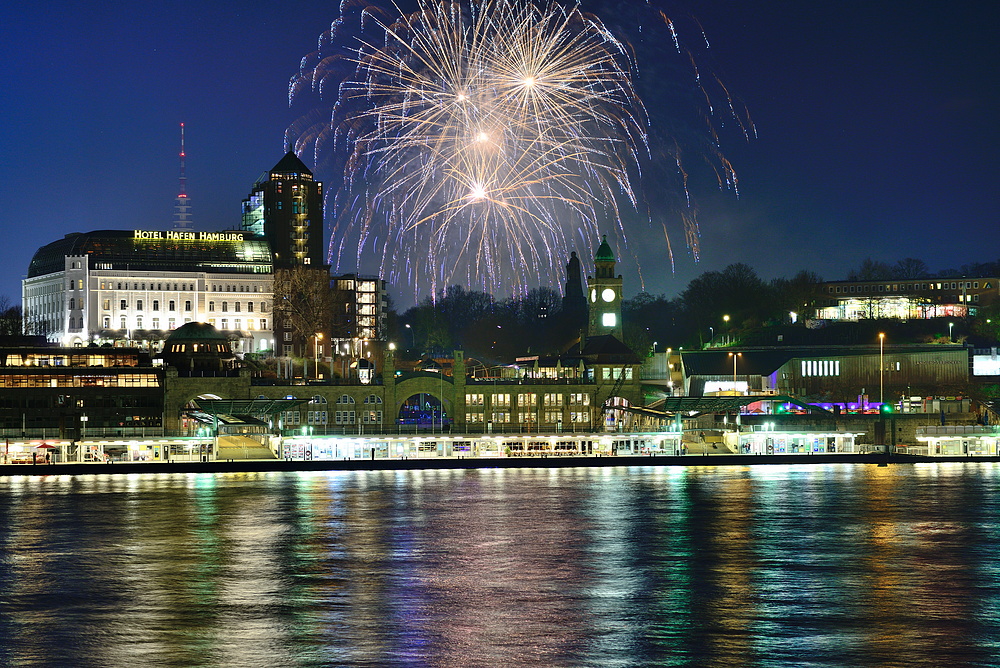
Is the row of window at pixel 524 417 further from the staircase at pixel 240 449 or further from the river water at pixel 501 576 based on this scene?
the river water at pixel 501 576

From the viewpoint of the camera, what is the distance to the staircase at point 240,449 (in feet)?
441

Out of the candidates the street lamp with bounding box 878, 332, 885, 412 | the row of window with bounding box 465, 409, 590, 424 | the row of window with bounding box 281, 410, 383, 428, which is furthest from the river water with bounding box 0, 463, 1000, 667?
the street lamp with bounding box 878, 332, 885, 412

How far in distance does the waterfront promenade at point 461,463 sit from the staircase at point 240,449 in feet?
6.69

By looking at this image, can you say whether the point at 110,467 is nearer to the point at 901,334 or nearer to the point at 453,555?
the point at 453,555

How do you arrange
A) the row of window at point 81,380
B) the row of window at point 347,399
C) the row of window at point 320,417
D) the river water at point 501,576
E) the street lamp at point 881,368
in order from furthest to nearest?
the street lamp at point 881,368, the row of window at point 347,399, the row of window at point 320,417, the row of window at point 81,380, the river water at point 501,576

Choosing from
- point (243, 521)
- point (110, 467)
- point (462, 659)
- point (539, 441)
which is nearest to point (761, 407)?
point (539, 441)

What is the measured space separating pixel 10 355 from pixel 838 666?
14169 centimetres

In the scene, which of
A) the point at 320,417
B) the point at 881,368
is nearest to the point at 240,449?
the point at 320,417

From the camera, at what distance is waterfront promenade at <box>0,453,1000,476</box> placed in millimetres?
127375

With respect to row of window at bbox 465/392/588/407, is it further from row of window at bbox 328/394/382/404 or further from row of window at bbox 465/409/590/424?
row of window at bbox 328/394/382/404

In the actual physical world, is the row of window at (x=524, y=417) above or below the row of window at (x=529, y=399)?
below

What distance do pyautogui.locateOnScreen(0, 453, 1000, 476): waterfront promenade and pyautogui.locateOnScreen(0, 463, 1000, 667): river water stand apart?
1908cm

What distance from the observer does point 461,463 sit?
5246 inches

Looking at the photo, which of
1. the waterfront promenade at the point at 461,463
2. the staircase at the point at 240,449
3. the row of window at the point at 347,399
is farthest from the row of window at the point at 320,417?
the waterfront promenade at the point at 461,463
